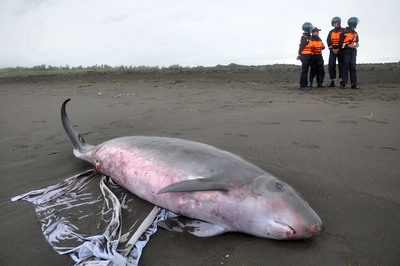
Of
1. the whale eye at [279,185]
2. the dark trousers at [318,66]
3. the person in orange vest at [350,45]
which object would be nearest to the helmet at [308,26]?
the dark trousers at [318,66]

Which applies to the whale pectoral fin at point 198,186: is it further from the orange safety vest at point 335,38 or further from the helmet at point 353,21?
the helmet at point 353,21

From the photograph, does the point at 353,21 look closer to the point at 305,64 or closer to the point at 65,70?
the point at 305,64

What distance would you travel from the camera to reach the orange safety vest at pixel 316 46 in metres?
9.65

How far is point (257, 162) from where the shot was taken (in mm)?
2891

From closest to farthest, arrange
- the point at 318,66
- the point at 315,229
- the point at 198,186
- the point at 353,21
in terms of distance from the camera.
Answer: the point at 315,229, the point at 198,186, the point at 353,21, the point at 318,66

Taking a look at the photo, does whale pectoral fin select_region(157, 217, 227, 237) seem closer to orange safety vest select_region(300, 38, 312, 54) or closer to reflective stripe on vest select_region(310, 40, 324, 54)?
orange safety vest select_region(300, 38, 312, 54)

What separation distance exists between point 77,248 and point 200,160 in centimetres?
99

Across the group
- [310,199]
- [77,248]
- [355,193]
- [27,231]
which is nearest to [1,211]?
[27,231]

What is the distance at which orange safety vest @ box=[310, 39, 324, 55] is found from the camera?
380 inches

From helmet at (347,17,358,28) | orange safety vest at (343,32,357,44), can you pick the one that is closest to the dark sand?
orange safety vest at (343,32,357,44)

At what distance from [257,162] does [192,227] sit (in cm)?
127

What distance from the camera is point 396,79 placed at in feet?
37.6

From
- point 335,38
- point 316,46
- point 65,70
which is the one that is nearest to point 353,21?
point 335,38

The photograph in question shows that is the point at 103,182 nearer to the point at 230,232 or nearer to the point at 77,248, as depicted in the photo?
the point at 77,248
